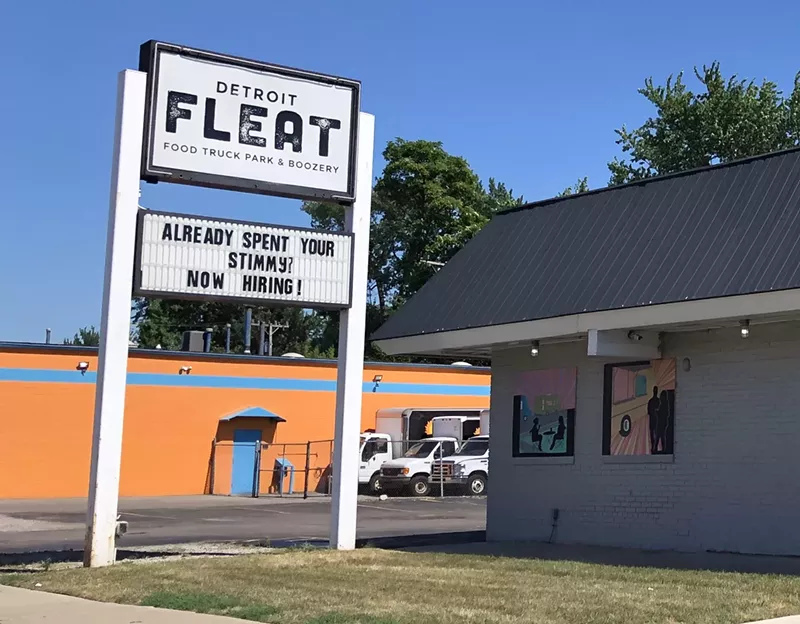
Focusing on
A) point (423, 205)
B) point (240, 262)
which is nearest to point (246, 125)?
point (240, 262)

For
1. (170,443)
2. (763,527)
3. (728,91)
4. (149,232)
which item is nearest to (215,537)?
(149,232)

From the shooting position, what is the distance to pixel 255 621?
32.1 feet

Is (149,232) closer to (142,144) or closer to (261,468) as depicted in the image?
(142,144)

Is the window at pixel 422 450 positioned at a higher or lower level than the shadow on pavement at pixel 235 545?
higher

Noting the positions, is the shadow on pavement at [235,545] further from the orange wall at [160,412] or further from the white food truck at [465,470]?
the orange wall at [160,412]

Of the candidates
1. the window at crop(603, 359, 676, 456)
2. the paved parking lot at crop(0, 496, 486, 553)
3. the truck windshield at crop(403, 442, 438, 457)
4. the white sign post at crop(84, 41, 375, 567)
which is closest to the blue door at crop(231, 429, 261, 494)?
the paved parking lot at crop(0, 496, 486, 553)

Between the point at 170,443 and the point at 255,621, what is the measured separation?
2956 centimetres

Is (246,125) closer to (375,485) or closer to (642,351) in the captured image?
(642,351)

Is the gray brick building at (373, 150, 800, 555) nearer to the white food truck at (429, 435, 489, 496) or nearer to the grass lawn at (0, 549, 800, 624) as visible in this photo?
the grass lawn at (0, 549, 800, 624)

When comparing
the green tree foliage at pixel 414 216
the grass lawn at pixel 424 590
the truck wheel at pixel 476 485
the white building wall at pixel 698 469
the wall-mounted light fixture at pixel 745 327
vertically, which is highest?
the green tree foliage at pixel 414 216

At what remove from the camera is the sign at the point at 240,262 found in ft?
46.9

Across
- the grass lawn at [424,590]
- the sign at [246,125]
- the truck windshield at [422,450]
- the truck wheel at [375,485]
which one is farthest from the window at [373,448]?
the grass lawn at [424,590]

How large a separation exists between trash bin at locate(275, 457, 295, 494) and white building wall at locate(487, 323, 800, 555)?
65.8ft

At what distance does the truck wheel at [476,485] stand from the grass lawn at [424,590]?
71.7 ft
